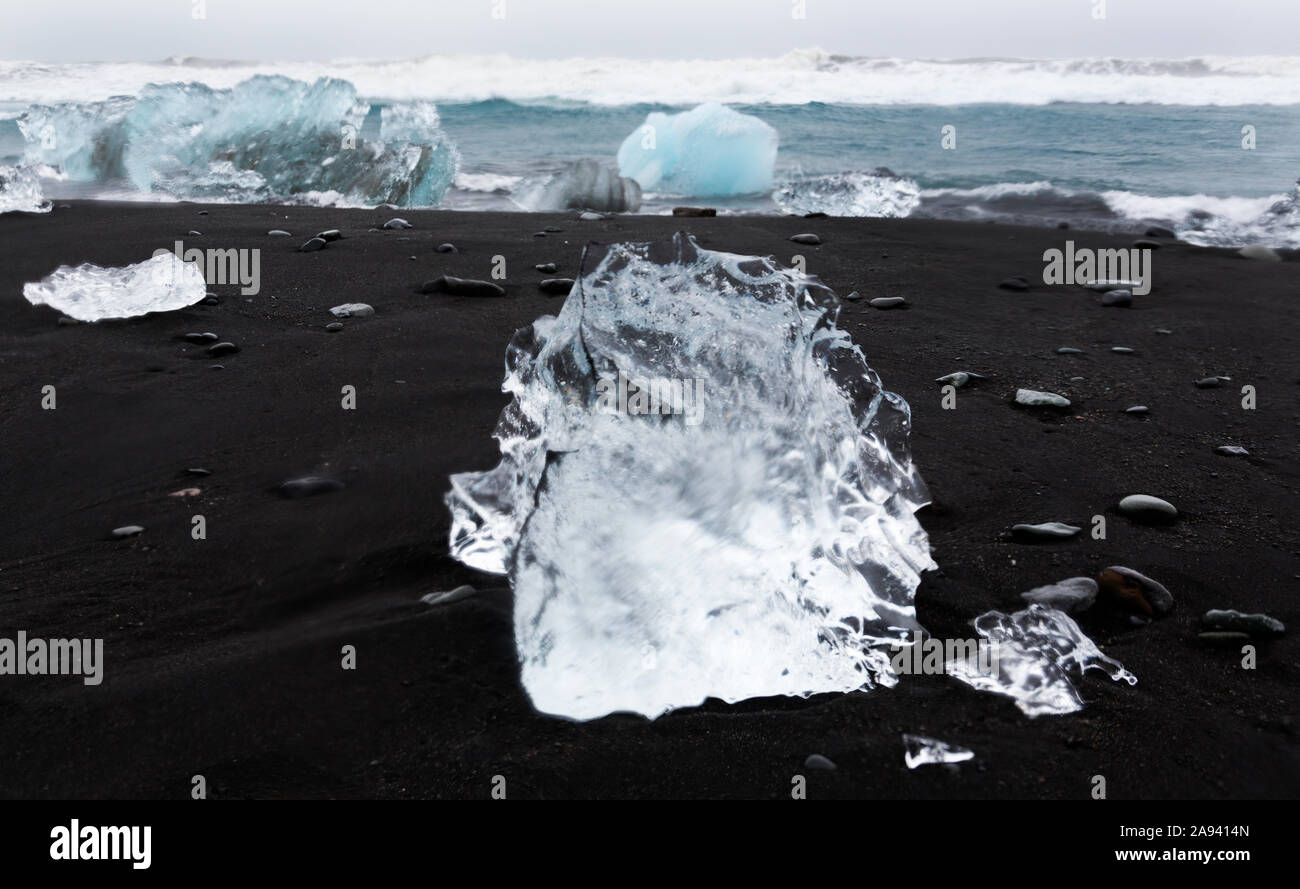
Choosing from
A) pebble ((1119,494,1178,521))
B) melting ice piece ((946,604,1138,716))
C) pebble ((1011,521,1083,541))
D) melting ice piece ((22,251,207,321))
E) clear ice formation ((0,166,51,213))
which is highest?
clear ice formation ((0,166,51,213))

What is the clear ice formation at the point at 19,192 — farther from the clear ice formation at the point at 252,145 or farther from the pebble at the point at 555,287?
the pebble at the point at 555,287

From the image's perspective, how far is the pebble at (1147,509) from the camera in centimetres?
281

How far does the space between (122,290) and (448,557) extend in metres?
2.85

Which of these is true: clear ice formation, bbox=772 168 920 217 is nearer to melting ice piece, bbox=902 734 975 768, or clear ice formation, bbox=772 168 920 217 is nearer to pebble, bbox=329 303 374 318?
pebble, bbox=329 303 374 318

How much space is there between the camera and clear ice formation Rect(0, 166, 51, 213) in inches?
272

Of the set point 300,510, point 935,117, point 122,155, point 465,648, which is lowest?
point 465,648

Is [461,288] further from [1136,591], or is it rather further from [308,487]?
[1136,591]

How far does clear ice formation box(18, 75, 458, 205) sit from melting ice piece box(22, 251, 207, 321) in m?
4.11

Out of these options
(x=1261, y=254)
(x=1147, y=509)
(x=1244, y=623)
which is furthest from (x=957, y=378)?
(x=1261, y=254)

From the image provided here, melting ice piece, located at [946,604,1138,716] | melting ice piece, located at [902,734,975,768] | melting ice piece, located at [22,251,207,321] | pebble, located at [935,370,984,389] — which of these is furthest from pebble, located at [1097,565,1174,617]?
melting ice piece, located at [22,251,207,321]
